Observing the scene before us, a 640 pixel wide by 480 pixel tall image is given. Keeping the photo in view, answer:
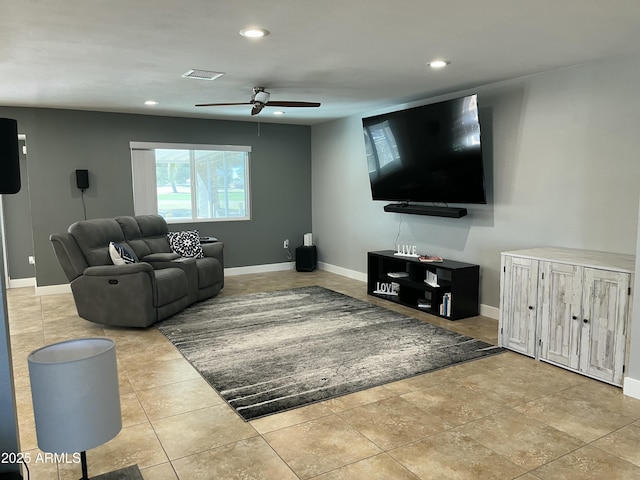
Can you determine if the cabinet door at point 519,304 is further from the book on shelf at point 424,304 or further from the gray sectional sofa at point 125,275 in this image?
the gray sectional sofa at point 125,275

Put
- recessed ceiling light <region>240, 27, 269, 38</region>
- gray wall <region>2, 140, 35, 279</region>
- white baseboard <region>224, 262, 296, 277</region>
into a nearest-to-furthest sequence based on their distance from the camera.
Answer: recessed ceiling light <region>240, 27, 269, 38</region>
gray wall <region>2, 140, 35, 279</region>
white baseboard <region>224, 262, 296, 277</region>

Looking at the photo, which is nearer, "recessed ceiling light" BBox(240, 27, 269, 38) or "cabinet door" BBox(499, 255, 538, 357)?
"recessed ceiling light" BBox(240, 27, 269, 38)

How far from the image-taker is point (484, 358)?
Result: 3.90m

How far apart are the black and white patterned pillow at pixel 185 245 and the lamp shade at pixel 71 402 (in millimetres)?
4221

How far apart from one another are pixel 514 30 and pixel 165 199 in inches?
214

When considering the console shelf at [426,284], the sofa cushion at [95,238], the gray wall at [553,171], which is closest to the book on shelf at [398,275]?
the console shelf at [426,284]

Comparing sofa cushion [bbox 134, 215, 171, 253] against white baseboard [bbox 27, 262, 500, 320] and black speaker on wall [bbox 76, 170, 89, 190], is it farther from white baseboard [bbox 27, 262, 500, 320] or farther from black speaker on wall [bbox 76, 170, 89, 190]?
white baseboard [bbox 27, 262, 500, 320]

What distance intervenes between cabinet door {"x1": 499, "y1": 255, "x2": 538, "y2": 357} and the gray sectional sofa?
10.8 ft

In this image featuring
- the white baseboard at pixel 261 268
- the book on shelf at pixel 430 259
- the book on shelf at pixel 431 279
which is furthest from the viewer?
the white baseboard at pixel 261 268

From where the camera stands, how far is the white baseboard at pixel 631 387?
124 inches

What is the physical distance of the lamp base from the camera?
90.8 inches

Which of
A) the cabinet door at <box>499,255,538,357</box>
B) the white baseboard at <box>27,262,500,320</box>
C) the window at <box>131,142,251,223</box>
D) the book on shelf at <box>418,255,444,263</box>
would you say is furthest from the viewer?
the window at <box>131,142,251,223</box>

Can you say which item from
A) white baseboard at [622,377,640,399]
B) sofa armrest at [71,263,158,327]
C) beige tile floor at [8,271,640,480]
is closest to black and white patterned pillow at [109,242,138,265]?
sofa armrest at [71,263,158,327]

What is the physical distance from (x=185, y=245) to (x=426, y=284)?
10.0 ft
